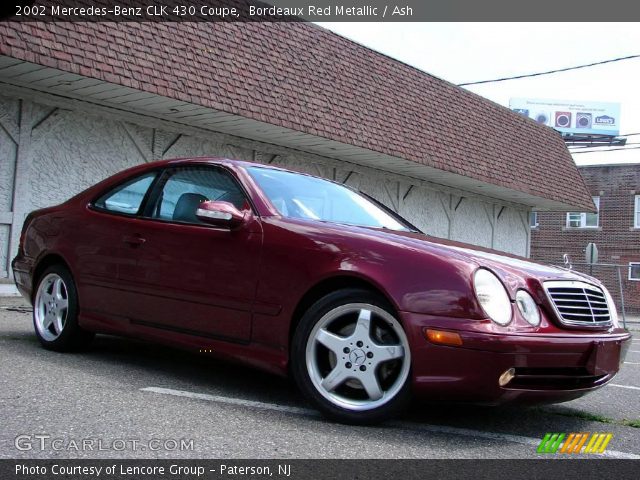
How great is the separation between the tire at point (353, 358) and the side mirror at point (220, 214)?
0.77m

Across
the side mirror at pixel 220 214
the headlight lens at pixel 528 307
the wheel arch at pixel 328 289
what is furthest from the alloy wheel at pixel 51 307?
the headlight lens at pixel 528 307

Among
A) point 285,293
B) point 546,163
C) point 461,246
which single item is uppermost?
point 546,163

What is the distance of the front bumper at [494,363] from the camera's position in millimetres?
3199

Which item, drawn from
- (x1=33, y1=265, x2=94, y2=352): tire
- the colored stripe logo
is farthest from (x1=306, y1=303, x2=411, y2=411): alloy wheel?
(x1=33, y1=265, x2=94, y2=352): tire

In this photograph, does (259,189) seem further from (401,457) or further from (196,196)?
(401,457)

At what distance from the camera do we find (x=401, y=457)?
9.80 ft

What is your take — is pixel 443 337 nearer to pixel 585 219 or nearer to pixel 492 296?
pixel 492 296

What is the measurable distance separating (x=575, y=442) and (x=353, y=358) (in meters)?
1.23

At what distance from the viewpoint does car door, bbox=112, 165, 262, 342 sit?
3.95m

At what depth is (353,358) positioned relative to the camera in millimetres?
3471

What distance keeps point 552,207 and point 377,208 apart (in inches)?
729

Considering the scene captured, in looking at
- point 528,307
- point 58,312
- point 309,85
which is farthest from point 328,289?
point 309,85

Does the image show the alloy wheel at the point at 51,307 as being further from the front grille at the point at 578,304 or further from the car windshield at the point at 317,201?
the front grille at the point at 578,304

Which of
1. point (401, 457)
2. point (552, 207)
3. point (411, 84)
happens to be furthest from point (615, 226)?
point (401, 457)
